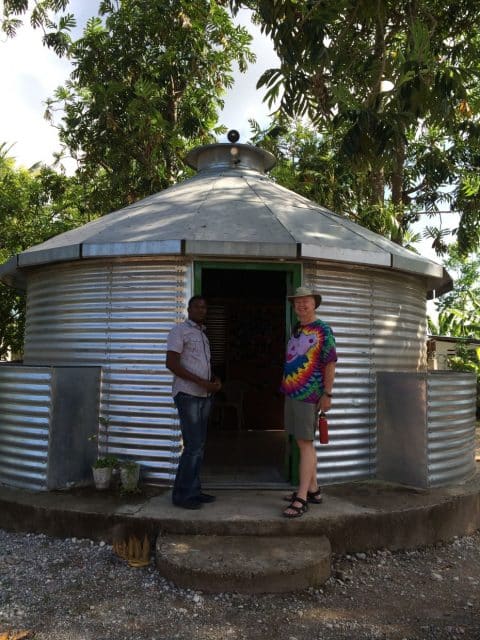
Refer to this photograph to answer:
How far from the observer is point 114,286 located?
570 centimetres

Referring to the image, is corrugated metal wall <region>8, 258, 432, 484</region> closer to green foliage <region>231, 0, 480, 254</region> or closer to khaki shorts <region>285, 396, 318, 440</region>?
khaki shorts <region>285, 396, 318, 440</region>

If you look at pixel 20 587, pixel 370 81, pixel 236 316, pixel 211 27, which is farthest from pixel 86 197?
pixel 20 587

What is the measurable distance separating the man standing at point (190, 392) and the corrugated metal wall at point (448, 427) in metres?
2.38

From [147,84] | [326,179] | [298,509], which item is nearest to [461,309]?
[326,179]

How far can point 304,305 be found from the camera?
4.59m

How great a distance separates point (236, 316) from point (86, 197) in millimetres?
8550

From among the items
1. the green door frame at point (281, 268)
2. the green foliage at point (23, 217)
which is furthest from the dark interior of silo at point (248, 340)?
the green foliage at point (23, 217)

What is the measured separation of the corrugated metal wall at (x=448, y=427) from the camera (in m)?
5.43

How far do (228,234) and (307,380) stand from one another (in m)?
1.83

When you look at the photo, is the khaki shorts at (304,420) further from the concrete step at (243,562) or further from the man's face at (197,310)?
the man's face at (197,310)

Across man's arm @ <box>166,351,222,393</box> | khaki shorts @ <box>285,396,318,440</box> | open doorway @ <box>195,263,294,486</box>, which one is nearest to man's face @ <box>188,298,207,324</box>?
man's arm @ <box>166,351,222,393</box>

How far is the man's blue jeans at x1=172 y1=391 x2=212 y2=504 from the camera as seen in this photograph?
4.59m

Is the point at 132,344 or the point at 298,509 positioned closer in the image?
the point at 298,509

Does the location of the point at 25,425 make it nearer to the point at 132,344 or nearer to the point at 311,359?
the point at 132,344
